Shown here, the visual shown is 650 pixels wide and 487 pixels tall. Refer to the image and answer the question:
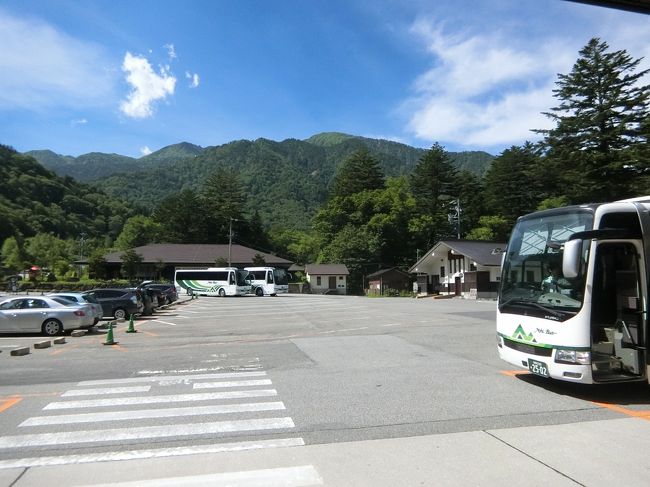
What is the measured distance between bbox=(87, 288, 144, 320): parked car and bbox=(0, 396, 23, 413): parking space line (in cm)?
1637

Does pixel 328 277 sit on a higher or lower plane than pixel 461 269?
lower

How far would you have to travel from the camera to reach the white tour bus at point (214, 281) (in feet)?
169

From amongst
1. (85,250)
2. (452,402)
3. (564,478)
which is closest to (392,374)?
(452,402)

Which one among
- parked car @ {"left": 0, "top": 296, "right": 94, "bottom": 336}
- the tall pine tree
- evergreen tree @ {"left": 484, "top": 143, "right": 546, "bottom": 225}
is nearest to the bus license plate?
parked car @ {"left": 0, "top": 296, "right": 94, "bottom": 336}

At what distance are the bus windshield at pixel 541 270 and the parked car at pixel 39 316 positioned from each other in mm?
14698

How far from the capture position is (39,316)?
16.8m

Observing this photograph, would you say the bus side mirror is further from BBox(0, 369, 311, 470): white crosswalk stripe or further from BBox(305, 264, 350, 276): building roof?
BBox(305, 264, 350, 276): building roof

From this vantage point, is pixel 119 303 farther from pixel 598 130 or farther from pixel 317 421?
pixel 598 130

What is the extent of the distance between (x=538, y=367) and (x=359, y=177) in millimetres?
83762

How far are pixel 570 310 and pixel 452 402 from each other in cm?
220

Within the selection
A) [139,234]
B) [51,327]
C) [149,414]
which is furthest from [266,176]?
[149,414]

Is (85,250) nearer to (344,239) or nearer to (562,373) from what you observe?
(344,239)

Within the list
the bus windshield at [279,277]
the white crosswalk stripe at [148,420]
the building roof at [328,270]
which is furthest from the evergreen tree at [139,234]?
the white crosswalk stripe at [148,420]

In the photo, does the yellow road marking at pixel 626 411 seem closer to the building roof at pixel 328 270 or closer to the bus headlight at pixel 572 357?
the bus headlight at pixel 572 357
